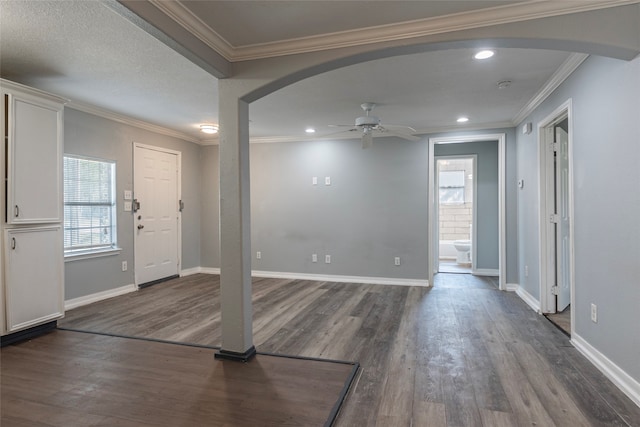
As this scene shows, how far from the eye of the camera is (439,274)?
618cm

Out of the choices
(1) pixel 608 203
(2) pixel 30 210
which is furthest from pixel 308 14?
(2) pixel 30 210

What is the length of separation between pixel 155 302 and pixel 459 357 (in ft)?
11.6

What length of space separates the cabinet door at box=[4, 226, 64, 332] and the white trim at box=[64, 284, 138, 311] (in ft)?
2.68

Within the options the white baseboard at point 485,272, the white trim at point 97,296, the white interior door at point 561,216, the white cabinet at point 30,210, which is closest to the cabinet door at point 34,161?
the white cabinet at point 30,210

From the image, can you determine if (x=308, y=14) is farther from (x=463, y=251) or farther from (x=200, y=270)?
(x=463, y=251)

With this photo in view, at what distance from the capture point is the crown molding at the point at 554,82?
271 cm

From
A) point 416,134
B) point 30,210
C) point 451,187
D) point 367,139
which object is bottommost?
point 30,210

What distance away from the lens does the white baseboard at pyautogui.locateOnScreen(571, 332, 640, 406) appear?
2039 mm

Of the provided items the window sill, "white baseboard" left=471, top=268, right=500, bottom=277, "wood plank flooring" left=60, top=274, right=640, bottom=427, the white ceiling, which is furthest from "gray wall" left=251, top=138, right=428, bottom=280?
the window sill

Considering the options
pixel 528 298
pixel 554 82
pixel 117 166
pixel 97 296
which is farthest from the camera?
pixel 117 166

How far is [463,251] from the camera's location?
282 inches

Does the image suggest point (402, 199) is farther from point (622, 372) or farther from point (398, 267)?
point (622, 372)

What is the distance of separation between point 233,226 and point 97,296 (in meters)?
2.92

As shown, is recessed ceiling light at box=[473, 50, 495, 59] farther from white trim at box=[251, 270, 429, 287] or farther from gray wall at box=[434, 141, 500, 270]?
gray wall at box=[434, 141, 500, 270]
